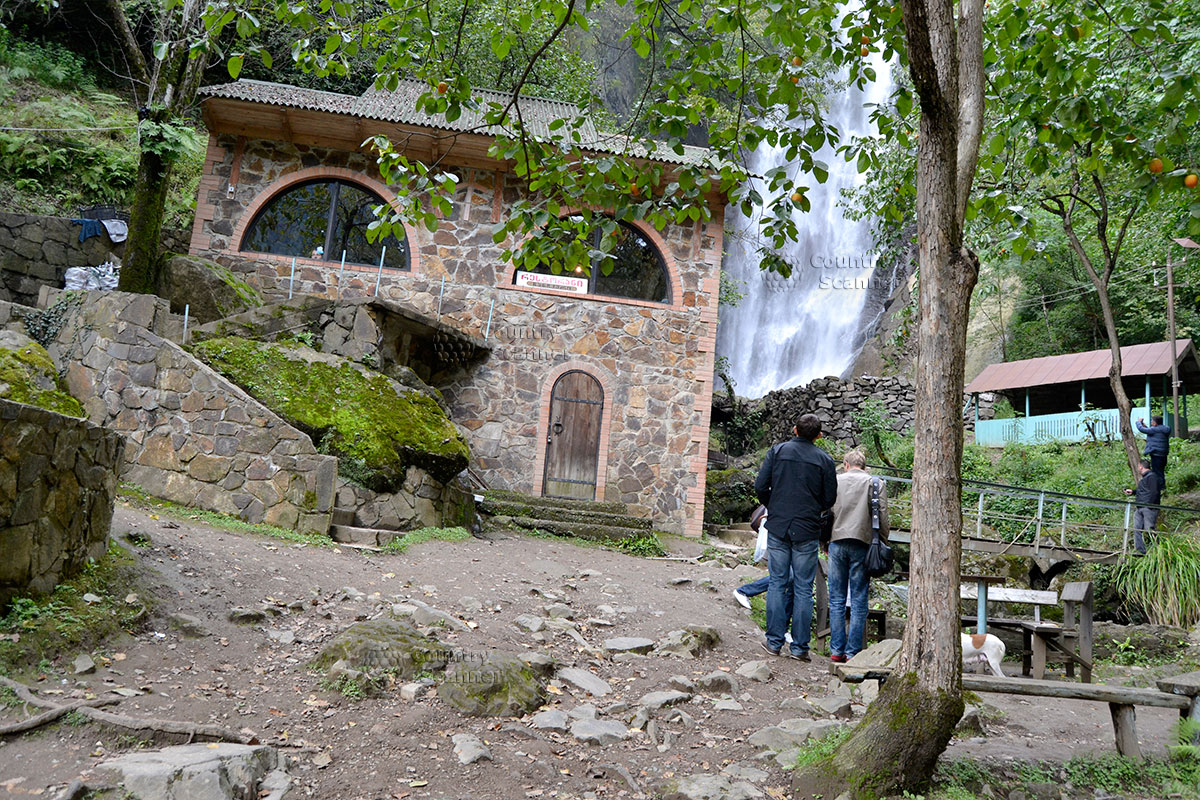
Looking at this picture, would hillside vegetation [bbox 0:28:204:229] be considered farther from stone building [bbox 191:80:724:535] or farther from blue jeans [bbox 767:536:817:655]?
blue jeans [bbox 767:536:817:655]

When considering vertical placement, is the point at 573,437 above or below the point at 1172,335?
below

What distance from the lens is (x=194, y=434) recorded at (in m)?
8.23

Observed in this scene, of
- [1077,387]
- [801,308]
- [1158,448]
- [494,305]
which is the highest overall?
[801,308]

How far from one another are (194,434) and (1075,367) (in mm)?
22892

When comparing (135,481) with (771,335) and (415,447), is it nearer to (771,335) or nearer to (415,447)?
(415,447)

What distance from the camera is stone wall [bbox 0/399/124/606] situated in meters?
3.79

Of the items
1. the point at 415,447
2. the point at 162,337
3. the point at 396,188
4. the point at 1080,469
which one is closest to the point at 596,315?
the point at 396,188

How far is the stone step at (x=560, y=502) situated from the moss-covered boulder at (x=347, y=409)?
7.97ft

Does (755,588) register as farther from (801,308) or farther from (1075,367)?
(801,308)

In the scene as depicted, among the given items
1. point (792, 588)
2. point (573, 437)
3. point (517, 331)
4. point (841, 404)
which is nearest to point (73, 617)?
point (792, 588)

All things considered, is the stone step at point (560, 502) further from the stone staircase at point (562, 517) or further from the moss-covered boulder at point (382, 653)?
the moss-covered boulder at point (382, 653)

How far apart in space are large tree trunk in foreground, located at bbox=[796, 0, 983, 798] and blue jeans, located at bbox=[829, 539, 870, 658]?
2452 millimetres

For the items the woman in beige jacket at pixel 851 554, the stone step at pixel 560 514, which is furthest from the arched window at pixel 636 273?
the woman in beige jacket at pixel 851 554

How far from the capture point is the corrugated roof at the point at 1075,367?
20531mm
